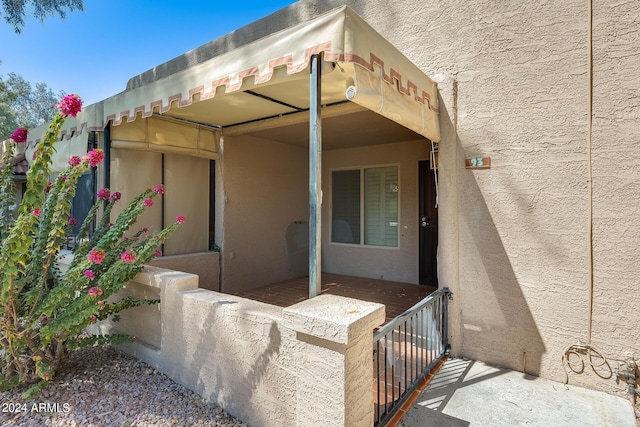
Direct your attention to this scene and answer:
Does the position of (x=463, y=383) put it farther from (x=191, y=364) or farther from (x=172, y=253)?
(x=172, y=253)

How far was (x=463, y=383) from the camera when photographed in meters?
3.15

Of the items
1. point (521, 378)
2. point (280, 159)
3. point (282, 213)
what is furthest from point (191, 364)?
point (280, 159)

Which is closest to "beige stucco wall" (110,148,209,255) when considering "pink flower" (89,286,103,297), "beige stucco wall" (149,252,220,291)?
"beige stucco wall" (149,252,220,291)

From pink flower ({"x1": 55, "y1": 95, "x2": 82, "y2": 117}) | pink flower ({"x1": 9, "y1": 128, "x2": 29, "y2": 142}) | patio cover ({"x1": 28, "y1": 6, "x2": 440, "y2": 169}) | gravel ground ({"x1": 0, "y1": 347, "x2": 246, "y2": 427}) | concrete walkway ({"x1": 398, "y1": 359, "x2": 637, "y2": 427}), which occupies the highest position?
patio cover ({"x1": 28, "y1": 6, "x2": 440, "y2": 169})

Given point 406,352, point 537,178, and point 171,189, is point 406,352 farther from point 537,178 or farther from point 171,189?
point 171,189

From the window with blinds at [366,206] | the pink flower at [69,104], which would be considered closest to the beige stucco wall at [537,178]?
the window with blinds at [366,206]

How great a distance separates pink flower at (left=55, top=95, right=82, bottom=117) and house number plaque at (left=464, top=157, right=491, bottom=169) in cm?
386

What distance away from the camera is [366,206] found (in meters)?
7.23

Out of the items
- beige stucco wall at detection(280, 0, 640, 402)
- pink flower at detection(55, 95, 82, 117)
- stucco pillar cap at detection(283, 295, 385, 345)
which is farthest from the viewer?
beige stucco wall at detection(280, 0, 640, 402)

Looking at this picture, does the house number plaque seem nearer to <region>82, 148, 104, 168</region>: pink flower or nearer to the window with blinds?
the window with blinds

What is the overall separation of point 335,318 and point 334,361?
25 centimetres

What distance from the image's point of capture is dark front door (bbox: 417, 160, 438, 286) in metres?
6.33

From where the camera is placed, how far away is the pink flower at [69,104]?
2660 millimetres

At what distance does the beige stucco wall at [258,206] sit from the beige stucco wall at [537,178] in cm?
361
